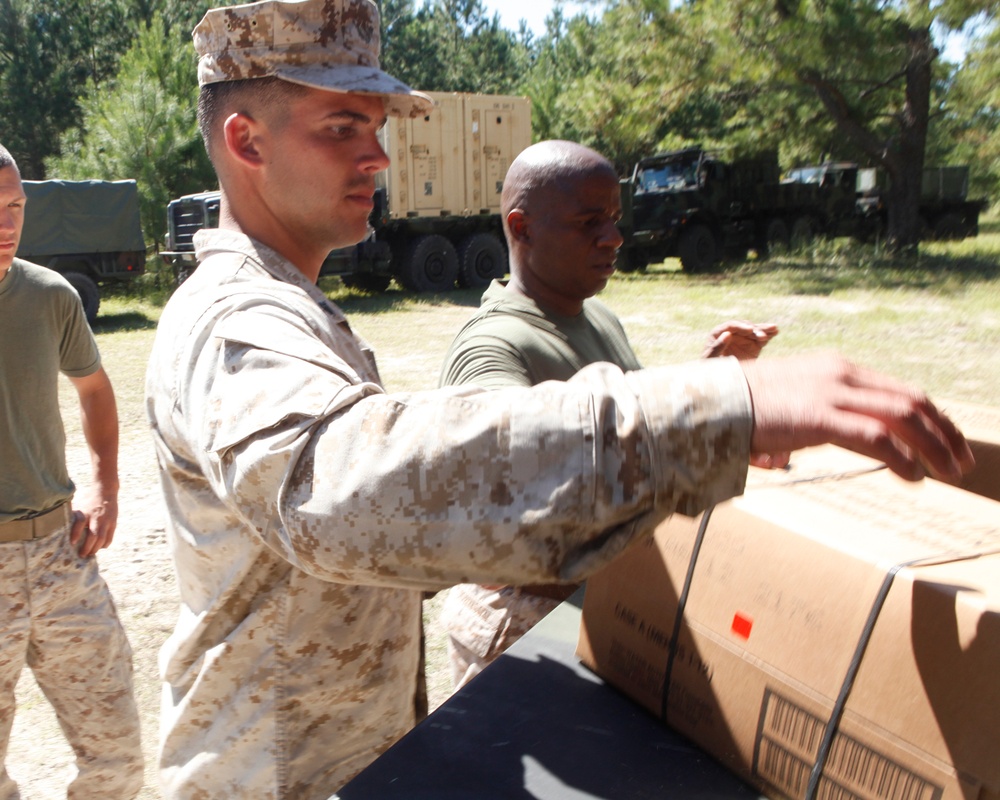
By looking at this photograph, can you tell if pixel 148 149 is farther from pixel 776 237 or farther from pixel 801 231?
pixel 801 231

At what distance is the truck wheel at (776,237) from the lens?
1802 centimetres

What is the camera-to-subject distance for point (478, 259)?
1496 cm

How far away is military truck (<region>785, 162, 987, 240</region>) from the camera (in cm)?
1977

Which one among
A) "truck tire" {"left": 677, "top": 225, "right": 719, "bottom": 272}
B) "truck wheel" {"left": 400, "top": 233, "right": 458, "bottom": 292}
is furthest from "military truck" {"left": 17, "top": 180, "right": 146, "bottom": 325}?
"truck tire" {"left": 677, "top": 225, "right": 719, "bottom": 272}

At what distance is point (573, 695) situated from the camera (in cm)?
145

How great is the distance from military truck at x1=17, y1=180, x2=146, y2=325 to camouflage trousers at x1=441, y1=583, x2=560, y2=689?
10856mm

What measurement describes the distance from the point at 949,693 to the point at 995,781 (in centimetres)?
9

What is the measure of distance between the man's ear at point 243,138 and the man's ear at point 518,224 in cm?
116

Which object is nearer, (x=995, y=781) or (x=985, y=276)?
(x=995, y=781)

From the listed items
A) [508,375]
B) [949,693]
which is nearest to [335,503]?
[949,693]

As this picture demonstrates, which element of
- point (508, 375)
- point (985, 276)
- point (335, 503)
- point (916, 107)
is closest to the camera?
point (335, 503)

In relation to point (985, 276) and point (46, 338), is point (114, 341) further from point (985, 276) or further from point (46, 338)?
point (985, 276)

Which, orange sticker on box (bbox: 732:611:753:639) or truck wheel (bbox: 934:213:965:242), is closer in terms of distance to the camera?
orange sticker on box (bbox: 732:611:753:639)

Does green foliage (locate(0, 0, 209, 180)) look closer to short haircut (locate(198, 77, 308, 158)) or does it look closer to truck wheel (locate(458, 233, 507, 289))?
truck wheel (locate(458, 233, 507, 289))
